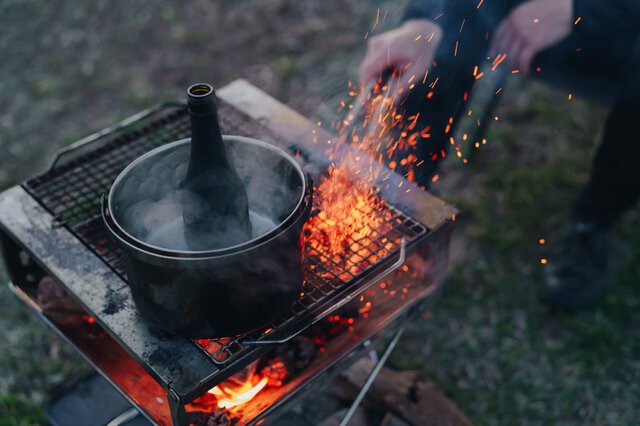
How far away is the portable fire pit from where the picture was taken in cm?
207

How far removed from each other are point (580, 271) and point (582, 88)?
0.97m

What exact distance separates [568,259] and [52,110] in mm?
3756

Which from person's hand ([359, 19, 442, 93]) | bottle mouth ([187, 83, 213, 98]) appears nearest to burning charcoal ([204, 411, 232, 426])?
bottle mouth ([187, 83, 213, 98])

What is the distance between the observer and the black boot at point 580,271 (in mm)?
3613

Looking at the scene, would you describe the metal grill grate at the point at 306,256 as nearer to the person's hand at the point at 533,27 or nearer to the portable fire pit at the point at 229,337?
the portable fire pit at the point at 229,337

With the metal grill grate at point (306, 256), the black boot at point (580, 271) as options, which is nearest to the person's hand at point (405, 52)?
the metal grill grate at point (306, 256)

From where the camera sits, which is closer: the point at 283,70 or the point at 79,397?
the point at 79,397

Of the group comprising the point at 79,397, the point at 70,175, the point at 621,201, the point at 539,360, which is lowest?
the point at 539,360

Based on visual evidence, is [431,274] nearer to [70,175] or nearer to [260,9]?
[70,175]

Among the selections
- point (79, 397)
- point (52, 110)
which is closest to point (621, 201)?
point (79, 397)

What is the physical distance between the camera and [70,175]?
2809 millimetres

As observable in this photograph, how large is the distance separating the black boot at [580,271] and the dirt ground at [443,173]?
84 millimetres

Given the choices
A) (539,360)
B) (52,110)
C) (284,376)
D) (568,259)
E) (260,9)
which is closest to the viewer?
(284,376)

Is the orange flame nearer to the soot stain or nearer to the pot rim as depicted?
the soot stain
